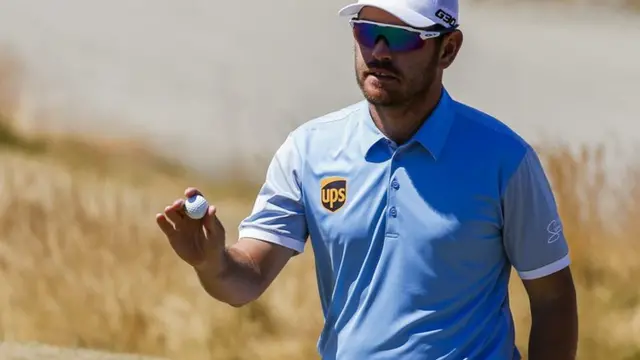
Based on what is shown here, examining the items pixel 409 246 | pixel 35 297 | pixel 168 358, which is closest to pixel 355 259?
pixel 409 246

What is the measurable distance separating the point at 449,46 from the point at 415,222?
408 mm

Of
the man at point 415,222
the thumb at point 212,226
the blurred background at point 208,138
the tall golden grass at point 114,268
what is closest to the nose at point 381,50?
the man at point 415,222

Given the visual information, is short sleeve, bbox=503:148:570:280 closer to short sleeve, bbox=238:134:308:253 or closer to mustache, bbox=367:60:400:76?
mustache, bbox=367:60:400:76

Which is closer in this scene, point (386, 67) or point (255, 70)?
point (386, 67)

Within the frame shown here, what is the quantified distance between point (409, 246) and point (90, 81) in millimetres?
2836

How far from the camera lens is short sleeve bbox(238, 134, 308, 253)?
2471 millimetres

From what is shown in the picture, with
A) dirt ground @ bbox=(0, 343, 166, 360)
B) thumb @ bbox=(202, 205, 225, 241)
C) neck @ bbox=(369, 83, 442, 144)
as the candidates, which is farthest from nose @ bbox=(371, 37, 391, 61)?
dirt ground @ bbox=(0, 343, 166, 360)

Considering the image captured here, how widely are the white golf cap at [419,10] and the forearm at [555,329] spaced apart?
0.62 meters

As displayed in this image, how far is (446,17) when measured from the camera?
7.86 feet

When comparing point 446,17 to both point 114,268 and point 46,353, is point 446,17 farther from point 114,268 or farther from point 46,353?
point 46,353

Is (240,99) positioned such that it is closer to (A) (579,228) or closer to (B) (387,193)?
(A) (579,228)

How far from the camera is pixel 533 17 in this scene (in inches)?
169

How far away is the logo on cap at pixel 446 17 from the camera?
2.38 meters

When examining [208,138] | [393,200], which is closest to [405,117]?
[393,200]
